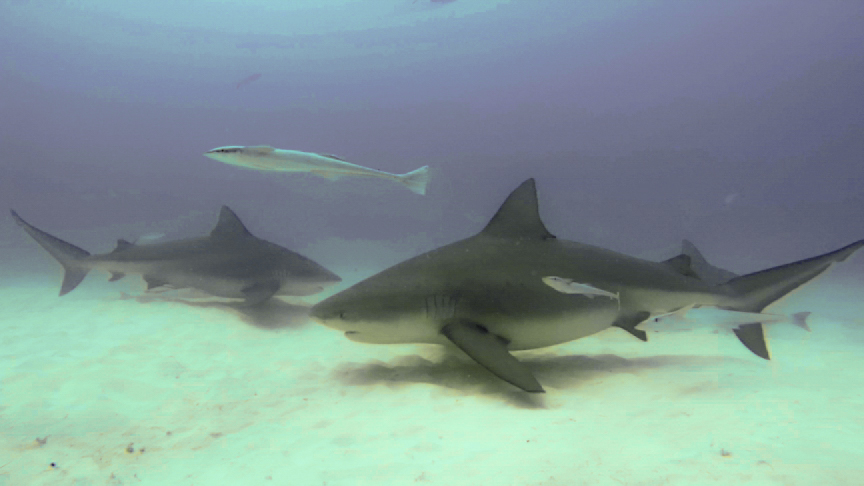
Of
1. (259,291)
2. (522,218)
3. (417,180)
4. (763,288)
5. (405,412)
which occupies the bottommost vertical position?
(405,412)

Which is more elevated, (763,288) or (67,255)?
(67,255)

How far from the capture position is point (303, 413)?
116 inches

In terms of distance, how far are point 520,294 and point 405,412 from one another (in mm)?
1478

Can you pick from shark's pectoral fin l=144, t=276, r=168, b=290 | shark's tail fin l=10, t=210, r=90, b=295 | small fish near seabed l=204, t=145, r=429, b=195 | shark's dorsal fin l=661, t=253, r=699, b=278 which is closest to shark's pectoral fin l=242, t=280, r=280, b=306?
shark's pectoral fin l=144, t=276, r=168, b=290

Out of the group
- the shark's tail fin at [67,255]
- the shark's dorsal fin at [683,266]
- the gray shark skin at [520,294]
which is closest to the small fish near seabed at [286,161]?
the gray shark skin at [520,294]

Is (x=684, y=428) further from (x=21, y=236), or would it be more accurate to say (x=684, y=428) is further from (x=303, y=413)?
(x=21, y=236)

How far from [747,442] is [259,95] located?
70.2m

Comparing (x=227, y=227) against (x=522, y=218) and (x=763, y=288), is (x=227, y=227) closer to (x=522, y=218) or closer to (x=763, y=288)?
(x=522, y=218)

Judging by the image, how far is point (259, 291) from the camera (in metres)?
6.17

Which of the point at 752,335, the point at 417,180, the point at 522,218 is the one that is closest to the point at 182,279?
the point at 417,180

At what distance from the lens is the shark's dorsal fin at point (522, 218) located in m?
4.17

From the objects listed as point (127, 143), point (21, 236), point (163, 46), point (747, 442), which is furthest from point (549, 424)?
point (127, 143)

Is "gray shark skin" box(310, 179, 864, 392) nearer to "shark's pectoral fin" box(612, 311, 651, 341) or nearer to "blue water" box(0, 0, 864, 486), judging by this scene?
"shark's pectoral fin" box(612, 311, 651, 341)

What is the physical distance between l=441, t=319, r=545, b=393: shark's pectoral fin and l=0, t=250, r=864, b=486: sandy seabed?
0.74 ft
